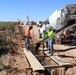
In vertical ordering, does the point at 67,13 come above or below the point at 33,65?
above

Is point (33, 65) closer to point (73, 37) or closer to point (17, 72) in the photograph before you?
point (17, 72)

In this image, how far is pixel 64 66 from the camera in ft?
40.4

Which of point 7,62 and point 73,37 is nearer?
point 7,62

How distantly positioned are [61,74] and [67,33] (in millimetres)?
9060

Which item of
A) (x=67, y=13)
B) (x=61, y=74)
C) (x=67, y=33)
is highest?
(x=67, y=13)

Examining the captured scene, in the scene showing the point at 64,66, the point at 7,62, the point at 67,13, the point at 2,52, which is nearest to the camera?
the point at 64,66

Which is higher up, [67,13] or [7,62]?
[67,13]

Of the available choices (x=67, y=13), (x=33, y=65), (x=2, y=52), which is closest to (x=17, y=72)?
(x=33, y=65)

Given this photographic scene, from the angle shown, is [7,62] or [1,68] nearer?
[1,68]

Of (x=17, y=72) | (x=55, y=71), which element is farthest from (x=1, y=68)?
(x=55, y=71)

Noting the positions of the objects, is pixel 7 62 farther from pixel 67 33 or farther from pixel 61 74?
pixel 67 33

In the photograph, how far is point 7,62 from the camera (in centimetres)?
1377

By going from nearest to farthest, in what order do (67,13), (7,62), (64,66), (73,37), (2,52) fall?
(64,66), (7,62), (2,52), (67,13), (73,37)

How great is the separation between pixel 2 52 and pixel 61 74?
6.04 metres
